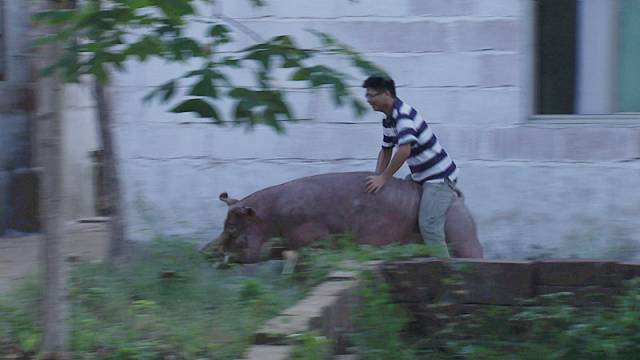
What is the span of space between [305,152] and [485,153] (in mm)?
1402

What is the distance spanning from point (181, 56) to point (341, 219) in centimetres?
354

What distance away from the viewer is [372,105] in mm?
7918

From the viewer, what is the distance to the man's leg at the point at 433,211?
25.8 ft

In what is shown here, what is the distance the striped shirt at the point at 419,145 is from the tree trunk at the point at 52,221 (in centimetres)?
324

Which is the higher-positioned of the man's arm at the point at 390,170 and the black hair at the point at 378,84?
the black hair at the point at 378,84

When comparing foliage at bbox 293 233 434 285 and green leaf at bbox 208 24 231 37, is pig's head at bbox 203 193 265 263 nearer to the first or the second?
foliage at bbox 293 233 434 285

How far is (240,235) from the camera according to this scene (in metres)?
7.90

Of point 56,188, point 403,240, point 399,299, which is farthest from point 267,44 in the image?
point 403,240

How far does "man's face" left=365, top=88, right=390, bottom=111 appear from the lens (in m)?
7.83

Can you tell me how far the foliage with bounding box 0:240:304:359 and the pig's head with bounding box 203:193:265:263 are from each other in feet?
3.30

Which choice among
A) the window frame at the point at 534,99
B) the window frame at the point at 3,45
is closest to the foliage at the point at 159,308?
the window frame at the point at 534,99

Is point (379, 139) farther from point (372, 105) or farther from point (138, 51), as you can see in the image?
point (138, 51)

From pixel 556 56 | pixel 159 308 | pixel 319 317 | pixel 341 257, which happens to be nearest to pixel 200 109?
pixel 319 317

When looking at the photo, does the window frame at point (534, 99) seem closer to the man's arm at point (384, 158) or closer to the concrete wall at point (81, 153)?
the man's arm at point (384, 158)
